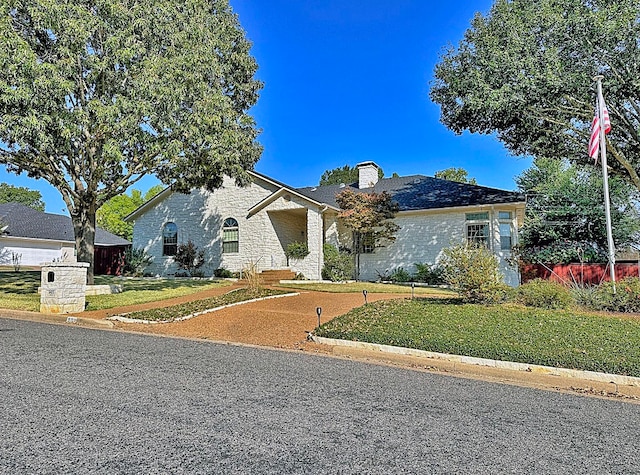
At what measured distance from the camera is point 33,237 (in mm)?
30609

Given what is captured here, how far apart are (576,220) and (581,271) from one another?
3105 millimetres

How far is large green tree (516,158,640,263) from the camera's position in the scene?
16.2m

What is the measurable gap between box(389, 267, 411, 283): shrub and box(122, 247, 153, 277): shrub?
13346mm

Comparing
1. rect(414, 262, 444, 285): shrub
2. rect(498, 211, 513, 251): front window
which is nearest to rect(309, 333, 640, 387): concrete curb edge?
rect(414, 262, 444, 285): shrub

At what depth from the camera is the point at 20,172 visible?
14.3 m

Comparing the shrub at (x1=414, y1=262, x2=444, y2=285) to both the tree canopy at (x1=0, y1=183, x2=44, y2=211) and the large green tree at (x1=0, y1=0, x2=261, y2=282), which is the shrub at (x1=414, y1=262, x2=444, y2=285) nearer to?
the large green tree at (x1=0, y1=0, x2=261, y2=282)

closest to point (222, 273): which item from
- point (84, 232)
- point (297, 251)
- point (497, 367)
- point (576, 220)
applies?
point (297, 251)

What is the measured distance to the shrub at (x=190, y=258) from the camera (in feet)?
69.7

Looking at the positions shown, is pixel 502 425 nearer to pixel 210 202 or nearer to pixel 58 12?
pixel 58 12

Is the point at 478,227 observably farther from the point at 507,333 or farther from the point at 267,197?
the point at 507,333

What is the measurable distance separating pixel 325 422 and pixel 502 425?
1579 millimetres

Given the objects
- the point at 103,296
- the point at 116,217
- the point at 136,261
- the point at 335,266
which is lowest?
the point at 103,296

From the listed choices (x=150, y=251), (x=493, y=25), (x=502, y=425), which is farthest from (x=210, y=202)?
(x=502, y=425)

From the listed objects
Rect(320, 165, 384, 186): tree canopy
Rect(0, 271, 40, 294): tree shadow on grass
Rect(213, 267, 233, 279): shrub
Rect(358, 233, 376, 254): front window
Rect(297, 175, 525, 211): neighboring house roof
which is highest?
Rect(320, 165, 384, 186): tree canopy
